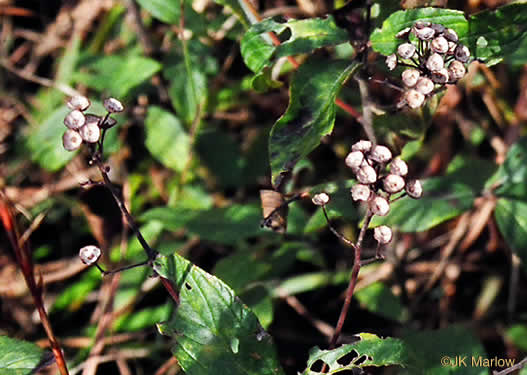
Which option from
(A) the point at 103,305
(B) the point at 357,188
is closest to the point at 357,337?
(B) the point at 357,188

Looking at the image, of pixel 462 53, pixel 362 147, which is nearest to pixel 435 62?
pixel 462 53

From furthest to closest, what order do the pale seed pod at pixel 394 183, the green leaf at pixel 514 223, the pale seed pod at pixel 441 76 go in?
the green leaf at pixel 514 223 < the pale seed pod at pixel 441 76 < the pale seed pod at pixel 394 183

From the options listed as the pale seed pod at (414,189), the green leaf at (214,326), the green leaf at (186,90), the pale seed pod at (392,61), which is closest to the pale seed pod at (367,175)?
the pale seed pod at (414,189)

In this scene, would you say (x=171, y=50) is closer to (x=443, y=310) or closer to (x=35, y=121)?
(x=35, y=121)

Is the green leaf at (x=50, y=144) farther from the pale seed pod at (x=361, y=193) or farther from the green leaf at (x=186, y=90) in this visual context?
the pale seed pod at (x=361, y=193)

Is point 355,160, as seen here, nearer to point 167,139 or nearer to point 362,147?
point 362,147

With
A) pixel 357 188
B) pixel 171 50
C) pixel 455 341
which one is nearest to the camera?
pixel 357 188
